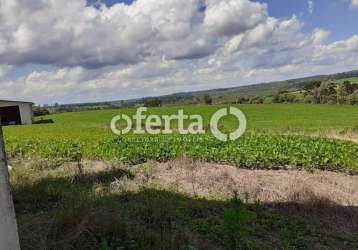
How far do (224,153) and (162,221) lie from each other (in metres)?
6.61

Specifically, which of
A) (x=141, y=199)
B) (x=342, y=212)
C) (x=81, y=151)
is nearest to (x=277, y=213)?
(x=342, y=212)

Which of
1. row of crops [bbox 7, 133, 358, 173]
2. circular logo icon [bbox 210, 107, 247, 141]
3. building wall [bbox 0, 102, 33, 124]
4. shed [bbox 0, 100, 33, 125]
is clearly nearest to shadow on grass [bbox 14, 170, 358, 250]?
row of crops [bbox 7, 133, 358, 173]

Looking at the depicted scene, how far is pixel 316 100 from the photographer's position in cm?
6081

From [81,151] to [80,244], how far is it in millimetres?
9442

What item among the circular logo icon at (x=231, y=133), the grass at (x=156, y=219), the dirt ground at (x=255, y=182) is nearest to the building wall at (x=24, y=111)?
the circular logo icon at (x=231, y=133)

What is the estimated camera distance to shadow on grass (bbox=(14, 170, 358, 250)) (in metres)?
4.14

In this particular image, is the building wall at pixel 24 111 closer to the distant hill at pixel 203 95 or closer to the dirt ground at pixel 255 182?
the distant hill at pixel 203 95

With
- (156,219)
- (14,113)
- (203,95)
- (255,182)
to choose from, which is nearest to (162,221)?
(156,219)

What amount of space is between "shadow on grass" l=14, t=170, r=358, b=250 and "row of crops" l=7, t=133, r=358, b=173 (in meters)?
3.98

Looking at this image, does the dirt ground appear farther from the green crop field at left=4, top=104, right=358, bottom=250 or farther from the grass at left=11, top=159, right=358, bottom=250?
the grass at left=11, top=159, right=358, bottom=250

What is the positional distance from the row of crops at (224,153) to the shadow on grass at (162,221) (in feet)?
Answer: 13.1

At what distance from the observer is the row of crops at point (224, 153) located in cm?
1064

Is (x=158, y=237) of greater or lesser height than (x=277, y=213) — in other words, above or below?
above

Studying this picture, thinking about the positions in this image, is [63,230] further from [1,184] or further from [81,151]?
[81,151]
